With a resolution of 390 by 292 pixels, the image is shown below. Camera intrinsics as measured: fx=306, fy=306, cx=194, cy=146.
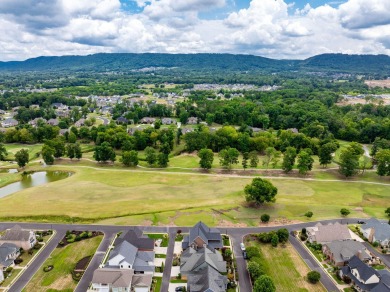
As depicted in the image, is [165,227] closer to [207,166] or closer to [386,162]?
[207,166]

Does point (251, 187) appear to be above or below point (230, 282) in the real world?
above

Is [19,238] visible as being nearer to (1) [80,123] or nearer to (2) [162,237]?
(2) [162,237]

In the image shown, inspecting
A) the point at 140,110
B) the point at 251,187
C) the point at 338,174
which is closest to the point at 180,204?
the point at 251,187

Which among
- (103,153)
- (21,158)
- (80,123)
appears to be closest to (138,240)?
(103,153)

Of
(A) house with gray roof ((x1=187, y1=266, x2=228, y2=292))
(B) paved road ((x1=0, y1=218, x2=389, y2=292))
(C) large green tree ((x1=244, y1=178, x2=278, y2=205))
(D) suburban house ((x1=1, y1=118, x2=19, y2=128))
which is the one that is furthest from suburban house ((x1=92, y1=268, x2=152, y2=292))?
(D) suburban house ((x1=1, y1=118, x2=19, y2=128))

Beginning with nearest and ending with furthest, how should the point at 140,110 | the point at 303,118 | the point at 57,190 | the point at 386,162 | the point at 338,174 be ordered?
the point at 57,190
the point at 386,162
the point at 338,174
the point at 303,118
the point at 140,110
